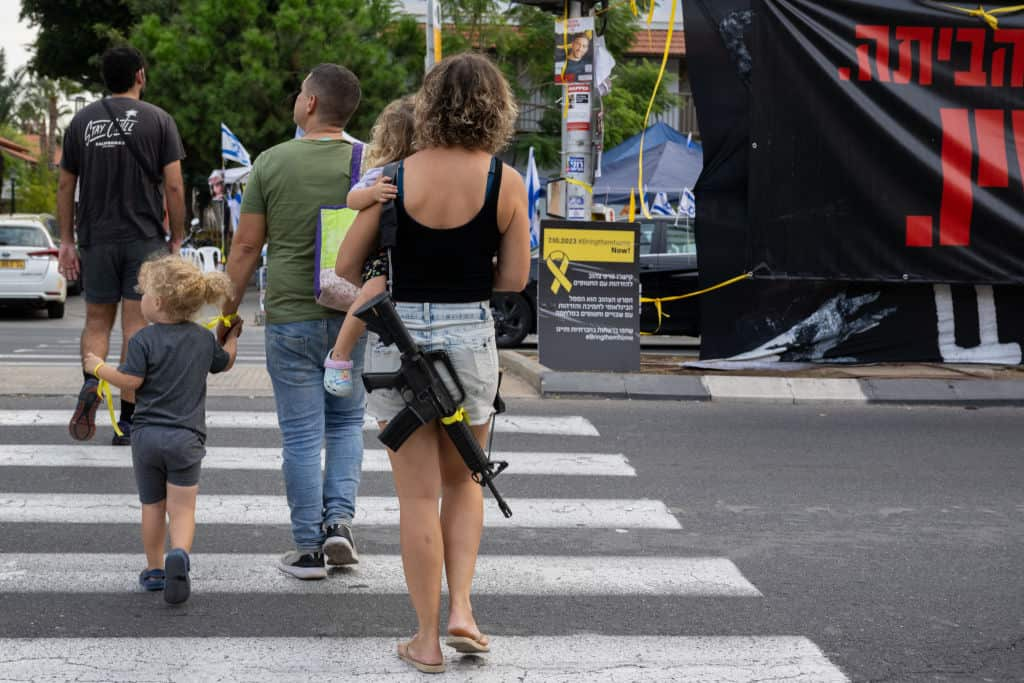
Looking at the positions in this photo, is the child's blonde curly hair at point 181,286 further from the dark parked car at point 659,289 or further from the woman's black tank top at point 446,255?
the dark parked car at point 659,289

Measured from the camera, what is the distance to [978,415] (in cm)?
900

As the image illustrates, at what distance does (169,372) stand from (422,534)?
4.04 ft

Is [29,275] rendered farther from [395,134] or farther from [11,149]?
[11,149]

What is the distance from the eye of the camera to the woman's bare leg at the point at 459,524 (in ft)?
13.1

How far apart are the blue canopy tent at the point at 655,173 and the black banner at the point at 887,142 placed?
484 inches

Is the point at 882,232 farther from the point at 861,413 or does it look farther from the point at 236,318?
the point at 236,318

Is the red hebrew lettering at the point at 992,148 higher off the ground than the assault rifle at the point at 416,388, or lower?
higher

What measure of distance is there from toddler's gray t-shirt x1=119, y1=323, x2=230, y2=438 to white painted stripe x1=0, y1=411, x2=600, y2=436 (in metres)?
3.18

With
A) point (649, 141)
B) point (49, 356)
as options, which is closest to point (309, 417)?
point (49, 356)

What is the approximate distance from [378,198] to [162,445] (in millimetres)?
1329

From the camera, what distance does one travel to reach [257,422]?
802 cm

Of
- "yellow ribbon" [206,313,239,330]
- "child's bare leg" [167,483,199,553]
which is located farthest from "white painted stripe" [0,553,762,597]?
"yellow ribbon" [206,313,239,330]

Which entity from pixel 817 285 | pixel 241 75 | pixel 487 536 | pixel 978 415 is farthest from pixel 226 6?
pixel 487 536

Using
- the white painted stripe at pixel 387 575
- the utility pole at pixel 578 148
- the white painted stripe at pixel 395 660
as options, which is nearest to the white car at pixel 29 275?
the utility pole at pixel 578 148
